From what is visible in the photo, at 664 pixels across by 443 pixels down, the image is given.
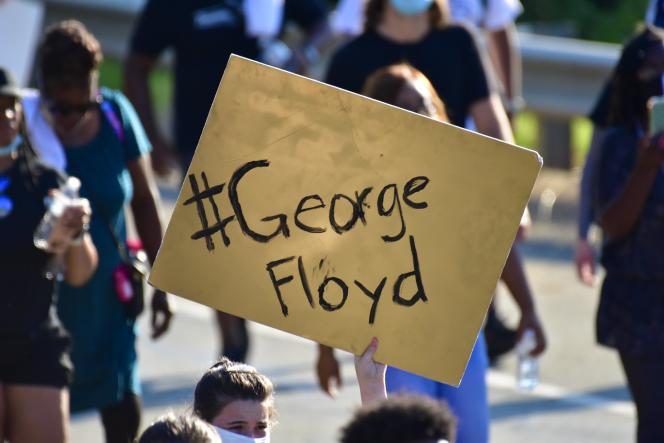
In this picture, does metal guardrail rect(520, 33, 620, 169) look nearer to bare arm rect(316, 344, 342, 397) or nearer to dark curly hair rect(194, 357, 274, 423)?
bare arm rect(316, 344, 342, 397)

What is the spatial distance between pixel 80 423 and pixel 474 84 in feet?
8.30

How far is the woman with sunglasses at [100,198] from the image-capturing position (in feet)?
20.0

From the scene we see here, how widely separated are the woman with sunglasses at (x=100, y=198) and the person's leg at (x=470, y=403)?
119cm

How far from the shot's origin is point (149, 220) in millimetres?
6402

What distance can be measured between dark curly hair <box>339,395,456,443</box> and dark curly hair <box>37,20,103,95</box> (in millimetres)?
2753

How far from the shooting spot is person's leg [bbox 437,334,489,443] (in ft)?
18.7

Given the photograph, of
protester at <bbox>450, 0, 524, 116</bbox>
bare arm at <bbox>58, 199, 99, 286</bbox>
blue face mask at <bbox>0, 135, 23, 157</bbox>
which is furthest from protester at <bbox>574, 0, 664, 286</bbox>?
protester at <bbox>450, 0, 524, 116</bbox>

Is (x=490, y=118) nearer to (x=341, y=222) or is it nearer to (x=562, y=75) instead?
(x=341, y=222)

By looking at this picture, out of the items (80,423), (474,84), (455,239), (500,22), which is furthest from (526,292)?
(500,22)

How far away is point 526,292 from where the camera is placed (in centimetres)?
631

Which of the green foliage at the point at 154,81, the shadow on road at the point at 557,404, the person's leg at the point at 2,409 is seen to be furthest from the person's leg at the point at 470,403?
the green foliage at the point at 154,81

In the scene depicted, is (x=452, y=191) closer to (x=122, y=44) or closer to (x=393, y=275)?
(x=393, y=275)

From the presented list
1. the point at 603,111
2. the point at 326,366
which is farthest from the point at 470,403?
the point at 603,111

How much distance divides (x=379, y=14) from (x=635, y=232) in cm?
148
